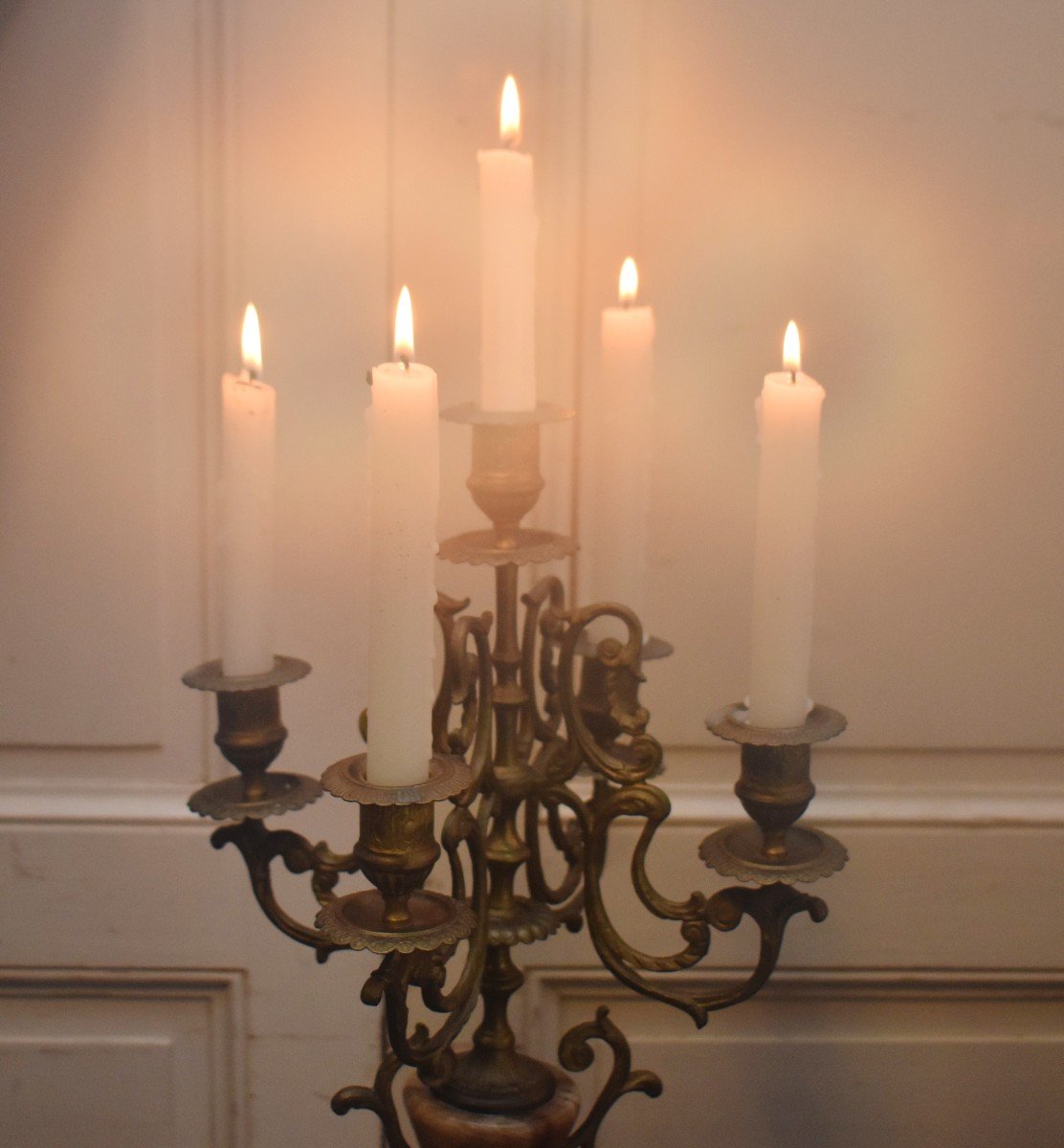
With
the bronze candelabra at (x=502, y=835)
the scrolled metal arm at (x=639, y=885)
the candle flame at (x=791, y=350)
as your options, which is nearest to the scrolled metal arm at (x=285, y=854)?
the bronze candelabra at (x=502, y=835)

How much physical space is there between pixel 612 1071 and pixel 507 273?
0.43 meters

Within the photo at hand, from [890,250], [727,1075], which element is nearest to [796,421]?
[890,250]

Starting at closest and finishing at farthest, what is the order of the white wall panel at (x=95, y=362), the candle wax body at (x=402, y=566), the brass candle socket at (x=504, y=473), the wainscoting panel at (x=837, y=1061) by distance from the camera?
1. the candle wax body at (x=402, y=566)
2. the brass candle socket at (x=504, y=473)
3. the white wall panel at (x=95, y=362)
4. the wainscoting panel at (x=837, y=1061)

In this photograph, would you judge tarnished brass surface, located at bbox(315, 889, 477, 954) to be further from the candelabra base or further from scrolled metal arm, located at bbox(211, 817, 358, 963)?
the candelabra base

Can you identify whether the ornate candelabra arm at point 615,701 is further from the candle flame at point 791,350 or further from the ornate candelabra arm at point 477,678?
the candle flame at point 791,350

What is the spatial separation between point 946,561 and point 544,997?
0.41 metres

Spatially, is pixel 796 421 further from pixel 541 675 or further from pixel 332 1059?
pixel 332 1059

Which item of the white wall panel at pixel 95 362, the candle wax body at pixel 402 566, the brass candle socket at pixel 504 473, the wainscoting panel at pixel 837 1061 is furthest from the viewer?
the wainscoting panel at pixel 837 1061

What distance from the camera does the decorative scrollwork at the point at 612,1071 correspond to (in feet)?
2.40

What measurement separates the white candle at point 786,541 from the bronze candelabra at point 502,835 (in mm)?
20

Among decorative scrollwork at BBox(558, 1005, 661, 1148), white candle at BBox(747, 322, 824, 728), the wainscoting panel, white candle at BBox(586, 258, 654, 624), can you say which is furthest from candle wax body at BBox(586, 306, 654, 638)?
the wainscoting panel

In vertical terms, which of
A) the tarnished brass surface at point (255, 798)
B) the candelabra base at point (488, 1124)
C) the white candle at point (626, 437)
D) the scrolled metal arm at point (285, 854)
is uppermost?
the white candle at point (626, 437)

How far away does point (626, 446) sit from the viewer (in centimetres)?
70

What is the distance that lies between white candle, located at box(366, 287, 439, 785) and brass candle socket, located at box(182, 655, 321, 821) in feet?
0.33
